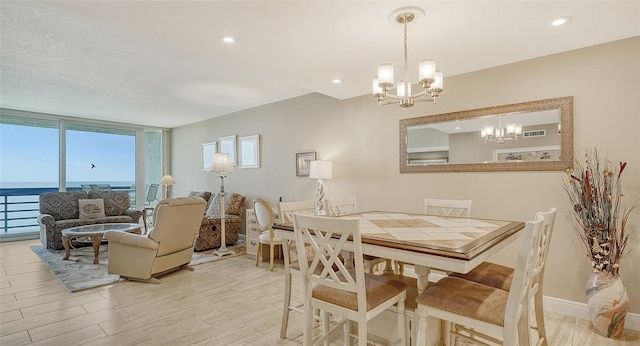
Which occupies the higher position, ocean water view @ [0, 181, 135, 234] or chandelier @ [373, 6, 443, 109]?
chandelier @ [373, 6, 443, 109]

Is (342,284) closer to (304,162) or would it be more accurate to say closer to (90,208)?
(304,162)

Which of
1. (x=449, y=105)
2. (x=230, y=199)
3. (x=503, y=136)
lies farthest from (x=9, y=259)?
(x=503, y=136)

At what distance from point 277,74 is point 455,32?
173 centimetres

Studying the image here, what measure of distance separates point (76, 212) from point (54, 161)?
170cm

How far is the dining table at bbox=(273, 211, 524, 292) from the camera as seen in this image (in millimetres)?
1396

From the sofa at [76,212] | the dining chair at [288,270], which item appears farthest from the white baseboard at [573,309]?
the sofa at [76,212]

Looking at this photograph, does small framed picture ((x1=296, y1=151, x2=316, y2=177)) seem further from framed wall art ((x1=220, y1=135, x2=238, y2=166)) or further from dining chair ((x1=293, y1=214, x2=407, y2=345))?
dining chair ((x1=293, y1=214, x2=407, y2=345))

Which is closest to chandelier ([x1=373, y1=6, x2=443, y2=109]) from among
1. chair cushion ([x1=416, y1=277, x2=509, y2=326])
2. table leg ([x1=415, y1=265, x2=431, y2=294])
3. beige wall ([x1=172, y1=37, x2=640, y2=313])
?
table leg ([x1=415, y1=265, x2=431, y2=294])

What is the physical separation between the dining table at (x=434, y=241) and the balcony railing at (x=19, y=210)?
270 inches

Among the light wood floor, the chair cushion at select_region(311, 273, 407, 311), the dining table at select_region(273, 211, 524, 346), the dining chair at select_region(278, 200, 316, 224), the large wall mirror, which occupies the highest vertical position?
the large wall mirror

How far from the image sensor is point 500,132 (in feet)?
9.87

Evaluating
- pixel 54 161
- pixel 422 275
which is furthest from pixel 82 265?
pixel 422 275

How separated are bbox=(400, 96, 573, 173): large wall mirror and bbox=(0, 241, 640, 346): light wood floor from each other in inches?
56.4

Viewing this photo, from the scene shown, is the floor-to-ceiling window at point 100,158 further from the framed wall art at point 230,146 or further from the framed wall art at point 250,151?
the framed wall art at point 250,151
